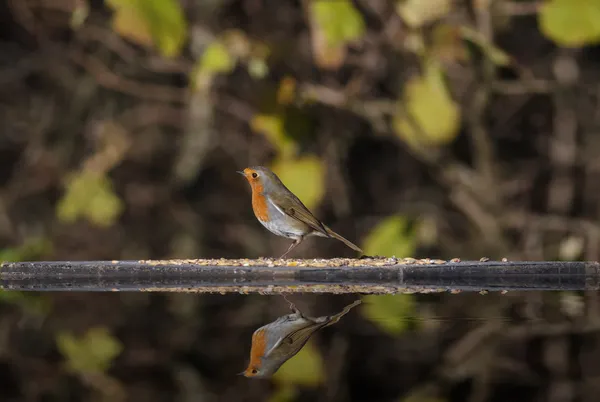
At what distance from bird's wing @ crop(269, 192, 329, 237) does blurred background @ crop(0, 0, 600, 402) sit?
0.73 meters

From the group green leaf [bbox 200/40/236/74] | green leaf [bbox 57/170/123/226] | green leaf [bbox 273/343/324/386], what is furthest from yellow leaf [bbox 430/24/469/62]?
green leaf [bbox 273/343/324/386]

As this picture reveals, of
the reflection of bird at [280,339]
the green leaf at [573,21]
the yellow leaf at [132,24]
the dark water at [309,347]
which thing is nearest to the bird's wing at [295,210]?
the dark water at [309,347]

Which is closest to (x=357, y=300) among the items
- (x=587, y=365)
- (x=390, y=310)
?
(x=390, y=310)

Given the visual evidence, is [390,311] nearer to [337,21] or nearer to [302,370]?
[302,370]

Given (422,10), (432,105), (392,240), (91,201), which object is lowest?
(91,201)

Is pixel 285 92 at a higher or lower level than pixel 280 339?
lower

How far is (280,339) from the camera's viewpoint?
106 inches

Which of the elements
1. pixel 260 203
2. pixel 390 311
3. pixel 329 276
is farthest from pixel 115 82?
pixel 390 311

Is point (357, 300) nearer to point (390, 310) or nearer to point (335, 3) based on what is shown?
point (390, 310)

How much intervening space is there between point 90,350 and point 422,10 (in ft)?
8.70

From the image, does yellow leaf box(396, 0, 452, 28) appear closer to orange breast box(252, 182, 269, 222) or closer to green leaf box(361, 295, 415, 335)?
orange breast box(252, 182, 269, 222)

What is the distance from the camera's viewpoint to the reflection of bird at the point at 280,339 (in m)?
2.34

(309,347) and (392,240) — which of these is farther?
(392,240)

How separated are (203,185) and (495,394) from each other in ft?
24.3
